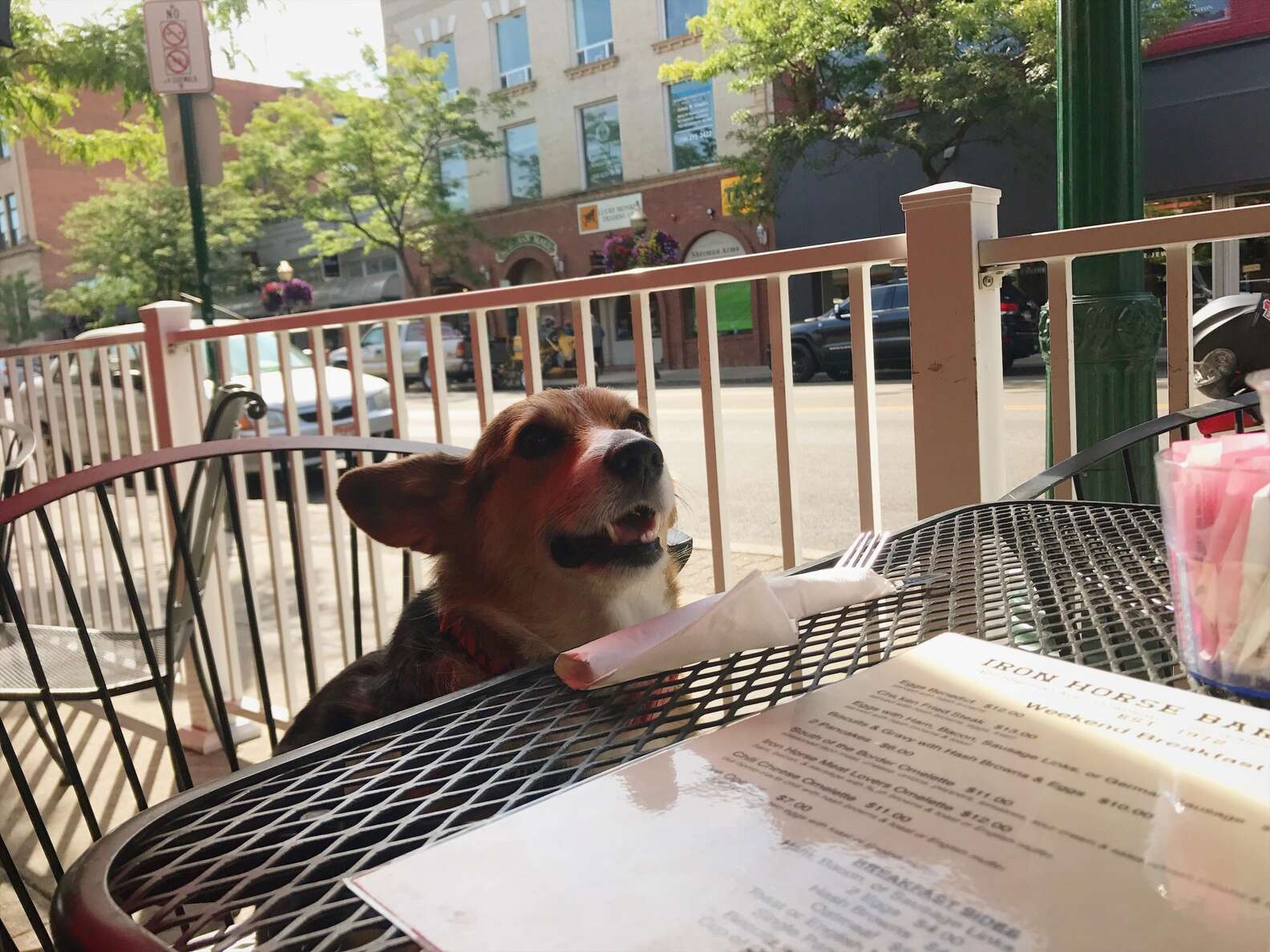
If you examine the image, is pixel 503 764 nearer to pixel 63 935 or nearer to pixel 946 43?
pixel 63 935

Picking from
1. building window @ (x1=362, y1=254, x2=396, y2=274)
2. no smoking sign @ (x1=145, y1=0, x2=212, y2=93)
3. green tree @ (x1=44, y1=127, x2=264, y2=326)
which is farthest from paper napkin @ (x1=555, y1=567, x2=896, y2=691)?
building window @ (x1=362, y1=254, x2=396, y2=274)

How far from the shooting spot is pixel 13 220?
32250 mm

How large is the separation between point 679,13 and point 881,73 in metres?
7.63

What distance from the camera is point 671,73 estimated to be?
20531 millimetres

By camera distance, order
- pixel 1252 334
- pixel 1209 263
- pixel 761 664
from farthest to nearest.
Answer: pixel 1209 263 < pixel 1252 334 < pixel 761 664

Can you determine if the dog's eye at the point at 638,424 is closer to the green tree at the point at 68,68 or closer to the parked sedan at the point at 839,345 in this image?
the parked sedan at the point at 839,345

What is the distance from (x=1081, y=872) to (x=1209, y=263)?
9.25 metres

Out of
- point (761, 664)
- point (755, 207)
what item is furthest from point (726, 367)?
point (761, 664)

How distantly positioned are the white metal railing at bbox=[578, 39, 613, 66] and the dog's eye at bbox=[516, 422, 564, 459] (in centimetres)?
2389

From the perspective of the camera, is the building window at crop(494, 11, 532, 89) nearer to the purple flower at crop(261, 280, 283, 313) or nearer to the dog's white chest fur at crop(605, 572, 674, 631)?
the purple flower at crop(261, 280, 283, 313)

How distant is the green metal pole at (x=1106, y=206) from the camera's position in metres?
2.30

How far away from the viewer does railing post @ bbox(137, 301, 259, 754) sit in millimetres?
3248

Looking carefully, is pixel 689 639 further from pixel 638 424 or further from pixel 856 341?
pixel 856 341

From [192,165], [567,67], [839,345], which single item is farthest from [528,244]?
[192,165]
